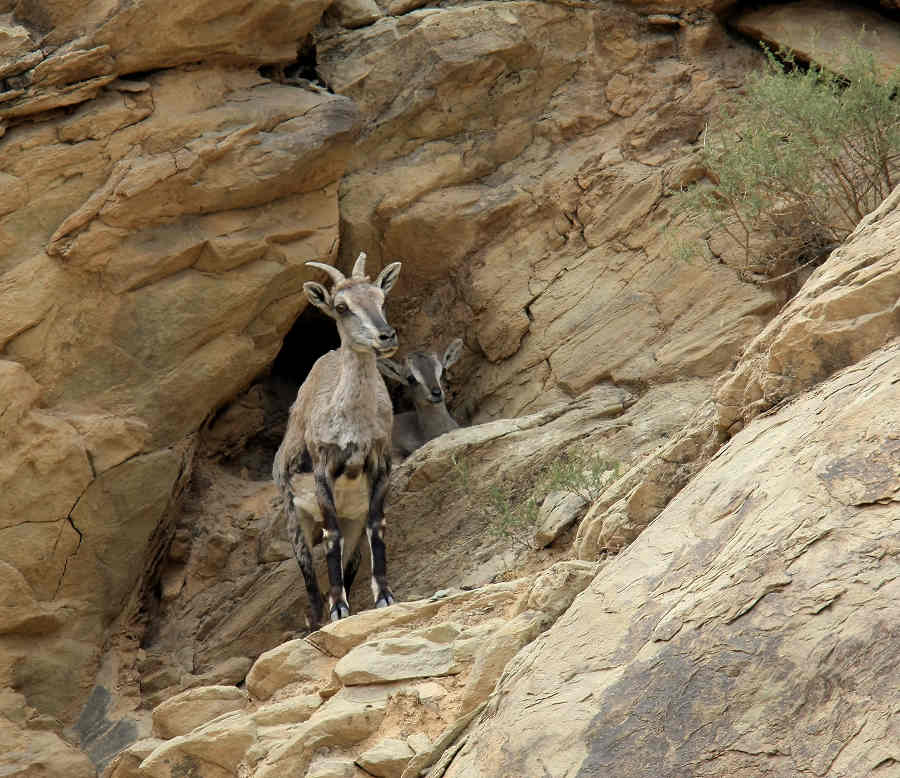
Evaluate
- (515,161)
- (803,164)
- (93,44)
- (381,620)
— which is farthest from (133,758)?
(515,161)

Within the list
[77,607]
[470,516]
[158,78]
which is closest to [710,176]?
[470,516]

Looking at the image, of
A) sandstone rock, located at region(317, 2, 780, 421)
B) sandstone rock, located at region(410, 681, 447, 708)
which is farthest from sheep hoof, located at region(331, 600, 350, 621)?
sandstone rock, located at region(410, 681, 447, 708)

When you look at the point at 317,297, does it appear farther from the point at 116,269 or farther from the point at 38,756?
the point at 38,756

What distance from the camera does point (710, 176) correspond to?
1034 cm

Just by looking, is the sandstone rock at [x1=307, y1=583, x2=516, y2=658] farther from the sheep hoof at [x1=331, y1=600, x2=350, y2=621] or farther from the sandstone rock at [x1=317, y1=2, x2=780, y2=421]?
the sandstone rock at [x1=317, y1=2, x2=780, y2=421]

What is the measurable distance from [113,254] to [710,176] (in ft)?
16.3

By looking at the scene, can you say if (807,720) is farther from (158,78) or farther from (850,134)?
(158,78)

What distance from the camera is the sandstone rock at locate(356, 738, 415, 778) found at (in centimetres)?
530

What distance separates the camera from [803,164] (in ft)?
28.7

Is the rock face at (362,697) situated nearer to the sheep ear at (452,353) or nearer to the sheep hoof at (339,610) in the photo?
the sheep hoof at (339,610)

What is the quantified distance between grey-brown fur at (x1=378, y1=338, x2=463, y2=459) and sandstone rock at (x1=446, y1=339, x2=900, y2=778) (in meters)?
6.42

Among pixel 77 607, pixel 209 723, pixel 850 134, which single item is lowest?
pixel 77 607

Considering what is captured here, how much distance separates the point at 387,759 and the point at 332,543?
12.4 ft

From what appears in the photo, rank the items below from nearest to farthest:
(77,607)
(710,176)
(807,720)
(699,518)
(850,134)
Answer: (807,720)
(699,518)
(850,134)
(77,607)
(710,176)
